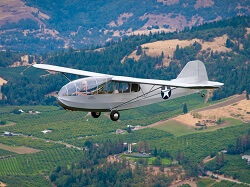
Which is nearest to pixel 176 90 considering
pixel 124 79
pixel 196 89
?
pixel 196 89

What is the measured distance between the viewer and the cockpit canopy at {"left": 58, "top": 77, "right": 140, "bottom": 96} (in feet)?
328

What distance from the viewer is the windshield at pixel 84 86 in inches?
3932

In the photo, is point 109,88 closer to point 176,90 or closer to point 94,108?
point 94,108

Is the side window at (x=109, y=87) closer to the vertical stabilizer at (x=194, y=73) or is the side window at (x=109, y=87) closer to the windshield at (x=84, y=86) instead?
the windshield at (x=84, y=86)

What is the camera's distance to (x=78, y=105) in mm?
100312

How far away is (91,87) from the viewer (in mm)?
100938

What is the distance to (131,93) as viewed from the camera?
10475cm

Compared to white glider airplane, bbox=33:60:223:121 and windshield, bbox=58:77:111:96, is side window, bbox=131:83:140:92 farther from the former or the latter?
windshield, bbox=58:77:111:96

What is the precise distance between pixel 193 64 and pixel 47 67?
15587mm

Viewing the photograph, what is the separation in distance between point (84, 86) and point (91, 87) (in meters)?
0.76

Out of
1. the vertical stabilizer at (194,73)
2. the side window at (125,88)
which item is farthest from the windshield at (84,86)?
the vertical stabilizer at (194,73)

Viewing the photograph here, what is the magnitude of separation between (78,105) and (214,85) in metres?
13.9

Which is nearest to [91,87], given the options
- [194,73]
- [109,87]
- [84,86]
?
[84,86]

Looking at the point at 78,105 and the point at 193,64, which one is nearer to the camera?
the point at 78,105
